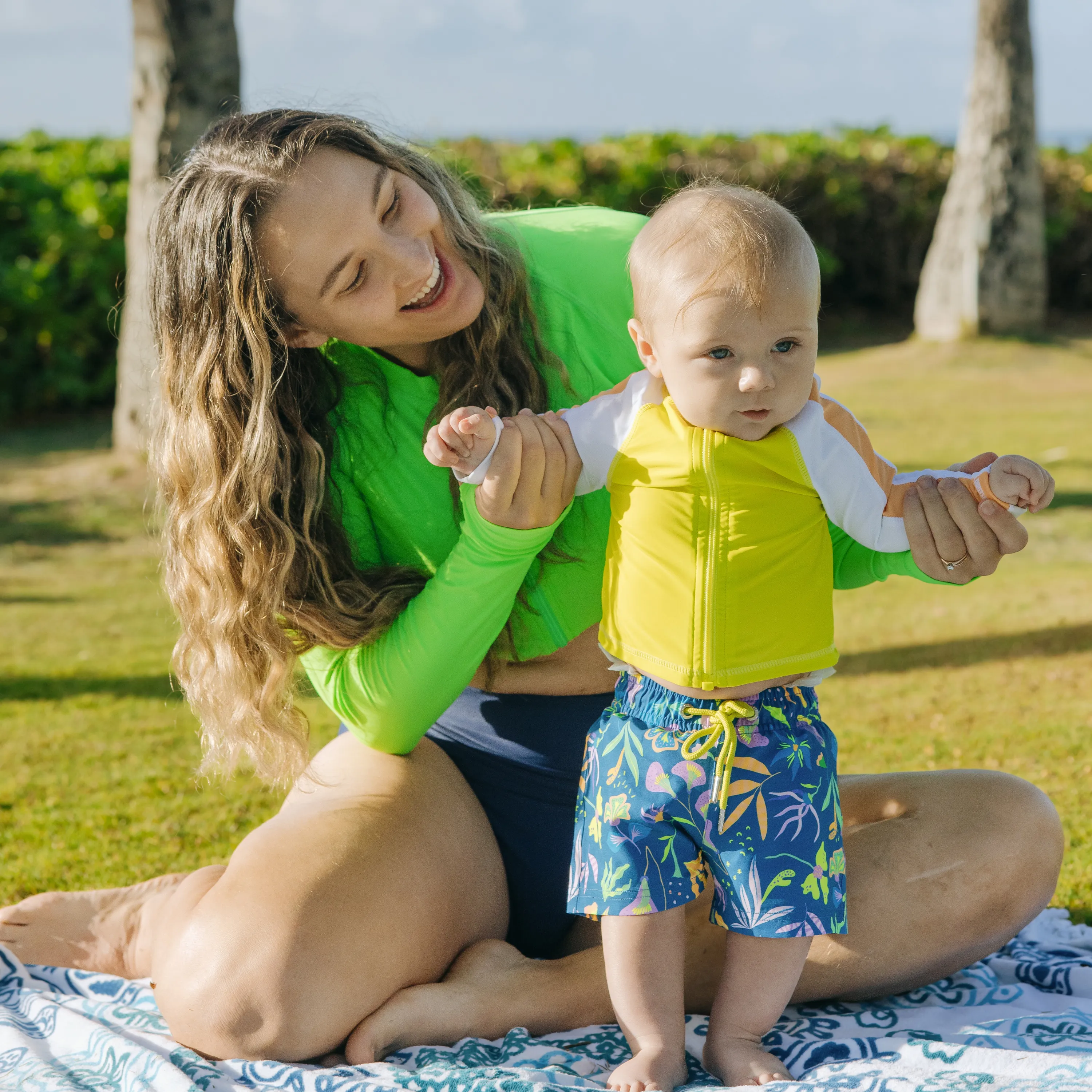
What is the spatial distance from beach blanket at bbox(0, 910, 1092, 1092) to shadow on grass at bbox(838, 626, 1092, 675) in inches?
85.7

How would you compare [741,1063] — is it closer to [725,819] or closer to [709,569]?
→ [725,819]

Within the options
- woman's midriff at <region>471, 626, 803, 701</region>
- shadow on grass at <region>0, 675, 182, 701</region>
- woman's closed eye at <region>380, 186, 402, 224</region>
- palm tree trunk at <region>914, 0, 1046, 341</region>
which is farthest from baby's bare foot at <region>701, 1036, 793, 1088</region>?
palm tree trunk at <region>914, 0, 1046, 341</region>

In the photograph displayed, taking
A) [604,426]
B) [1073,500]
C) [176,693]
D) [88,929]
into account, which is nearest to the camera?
[604,426]

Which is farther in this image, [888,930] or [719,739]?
[888,930]

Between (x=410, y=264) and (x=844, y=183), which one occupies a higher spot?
(x=844, y=183)

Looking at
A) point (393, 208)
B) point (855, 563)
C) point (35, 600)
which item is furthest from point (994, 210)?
point (393, 208)

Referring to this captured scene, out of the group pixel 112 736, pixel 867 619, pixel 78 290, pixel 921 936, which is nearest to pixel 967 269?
pixel 867 619

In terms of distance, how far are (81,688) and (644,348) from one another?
3.50m

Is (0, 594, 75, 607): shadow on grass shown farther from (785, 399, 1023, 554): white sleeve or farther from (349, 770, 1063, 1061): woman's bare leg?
(785, 399, 1023, 554): white sleeve

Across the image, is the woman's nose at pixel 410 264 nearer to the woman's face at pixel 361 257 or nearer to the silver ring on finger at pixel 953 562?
the woman's face at pixel 361 257

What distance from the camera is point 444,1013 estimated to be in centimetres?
240

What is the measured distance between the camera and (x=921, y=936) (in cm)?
242

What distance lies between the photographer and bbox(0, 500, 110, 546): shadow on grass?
7.43m

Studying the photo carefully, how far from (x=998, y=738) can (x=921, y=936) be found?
5.61ft
